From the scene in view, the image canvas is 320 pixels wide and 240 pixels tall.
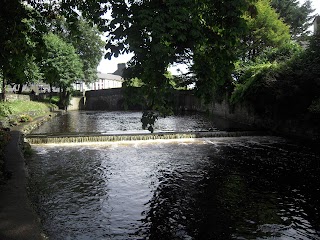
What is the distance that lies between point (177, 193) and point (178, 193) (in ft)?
0.11

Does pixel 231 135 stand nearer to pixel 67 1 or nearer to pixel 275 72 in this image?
pixel 275 72

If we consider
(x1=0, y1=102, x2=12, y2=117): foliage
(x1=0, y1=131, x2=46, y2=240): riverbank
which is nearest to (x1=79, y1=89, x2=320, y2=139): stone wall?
(x1=0, y1=131, x2=46, y2=240): riverbank

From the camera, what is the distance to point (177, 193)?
9523 millimetres

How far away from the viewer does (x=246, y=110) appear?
89.7ft

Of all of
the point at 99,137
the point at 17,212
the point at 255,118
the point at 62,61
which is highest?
the point at 62,61

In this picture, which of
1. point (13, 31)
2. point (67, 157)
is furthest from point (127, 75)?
point (67, 157)

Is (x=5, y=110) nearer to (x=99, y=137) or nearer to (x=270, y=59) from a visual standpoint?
(x=99, y=137)

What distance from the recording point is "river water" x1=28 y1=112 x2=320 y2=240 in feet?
23.4

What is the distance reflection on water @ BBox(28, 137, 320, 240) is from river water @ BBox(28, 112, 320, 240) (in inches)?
1.0

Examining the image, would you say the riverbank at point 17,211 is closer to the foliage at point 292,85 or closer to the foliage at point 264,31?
the foliage at point 292,85

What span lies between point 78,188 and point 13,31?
604 centimetres

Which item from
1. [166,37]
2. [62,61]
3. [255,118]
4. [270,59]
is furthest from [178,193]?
[62,61]

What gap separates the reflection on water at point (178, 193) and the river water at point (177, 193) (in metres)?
0.03

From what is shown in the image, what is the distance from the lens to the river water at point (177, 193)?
23.4ft
